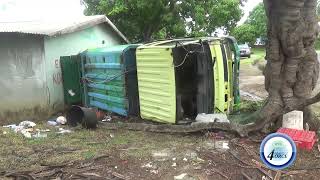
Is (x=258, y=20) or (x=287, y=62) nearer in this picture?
(x=287, y=62)

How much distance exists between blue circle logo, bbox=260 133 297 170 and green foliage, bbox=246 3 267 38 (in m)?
45.7

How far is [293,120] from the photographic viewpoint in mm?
7059

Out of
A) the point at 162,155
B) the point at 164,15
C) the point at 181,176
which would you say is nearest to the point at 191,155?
the point at 162,155

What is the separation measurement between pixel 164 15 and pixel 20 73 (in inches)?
389

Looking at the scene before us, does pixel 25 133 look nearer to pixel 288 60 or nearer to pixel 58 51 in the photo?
pixel 58 51

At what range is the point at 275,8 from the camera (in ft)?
22.3

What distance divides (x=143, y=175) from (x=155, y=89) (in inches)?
125

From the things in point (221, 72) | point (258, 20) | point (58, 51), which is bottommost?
point (221, 72)

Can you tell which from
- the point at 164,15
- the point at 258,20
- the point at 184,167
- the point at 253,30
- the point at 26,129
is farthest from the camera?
the point at 258,20

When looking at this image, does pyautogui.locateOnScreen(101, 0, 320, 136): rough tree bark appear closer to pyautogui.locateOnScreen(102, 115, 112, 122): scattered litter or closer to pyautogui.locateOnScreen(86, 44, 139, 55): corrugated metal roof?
pyautogui.locateOnScreen(86, 44, 139, 55): corrugated metal roof

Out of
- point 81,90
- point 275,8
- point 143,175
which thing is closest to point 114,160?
point 143,175

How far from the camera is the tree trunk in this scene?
6750 millimetres

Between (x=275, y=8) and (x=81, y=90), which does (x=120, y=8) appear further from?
(x=275, y=8)

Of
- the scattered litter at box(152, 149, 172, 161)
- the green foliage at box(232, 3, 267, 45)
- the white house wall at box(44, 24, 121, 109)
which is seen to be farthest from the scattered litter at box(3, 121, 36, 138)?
the green foliage at box(232, 3, 267, 45)
